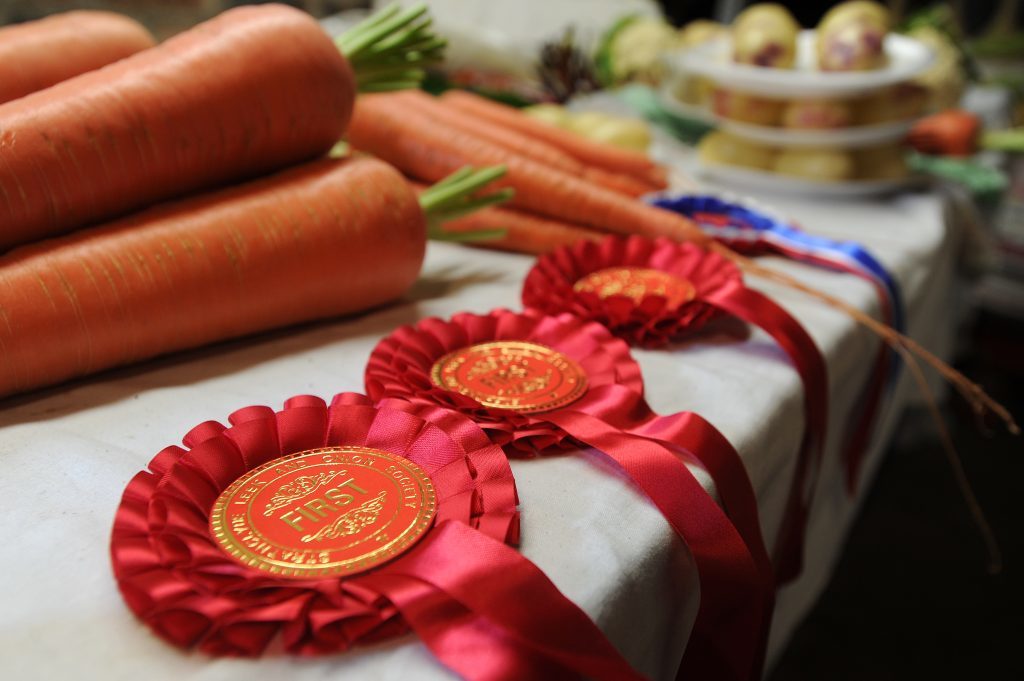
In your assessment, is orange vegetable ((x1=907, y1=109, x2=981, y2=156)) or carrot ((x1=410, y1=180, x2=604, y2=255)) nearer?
carrot ((x1=410, y1=180, x2=604, y2=255))

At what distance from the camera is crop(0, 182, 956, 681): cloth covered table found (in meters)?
0.32

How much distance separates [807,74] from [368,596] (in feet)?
3.23

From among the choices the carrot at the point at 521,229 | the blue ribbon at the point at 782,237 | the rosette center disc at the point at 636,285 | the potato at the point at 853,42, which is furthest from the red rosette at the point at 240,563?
the potato at the point at 853,42

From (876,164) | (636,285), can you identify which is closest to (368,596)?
(636,285)

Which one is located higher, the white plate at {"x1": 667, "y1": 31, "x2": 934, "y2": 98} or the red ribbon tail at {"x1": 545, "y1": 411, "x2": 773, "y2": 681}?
the white plate at {"x1": 667, "y1": 31, "x2": 934, "y2": 98}

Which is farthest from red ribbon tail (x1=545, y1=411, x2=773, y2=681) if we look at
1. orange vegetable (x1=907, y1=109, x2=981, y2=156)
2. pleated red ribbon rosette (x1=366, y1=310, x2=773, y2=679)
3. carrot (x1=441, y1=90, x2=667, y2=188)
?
orange vegetable (x1=907, y1=109, x2=981, y2=156)

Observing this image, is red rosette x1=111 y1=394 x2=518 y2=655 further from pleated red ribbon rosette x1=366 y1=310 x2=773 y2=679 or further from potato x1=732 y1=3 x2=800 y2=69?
potato x1=732 y1=3 x2=800 y2=69

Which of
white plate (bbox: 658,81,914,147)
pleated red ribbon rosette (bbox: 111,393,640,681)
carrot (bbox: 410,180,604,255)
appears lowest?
carrot (bbox: 410,180,604,255)

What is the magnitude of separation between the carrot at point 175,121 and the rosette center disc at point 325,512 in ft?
0.95

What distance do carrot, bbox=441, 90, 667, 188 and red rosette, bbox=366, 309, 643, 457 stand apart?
424mm

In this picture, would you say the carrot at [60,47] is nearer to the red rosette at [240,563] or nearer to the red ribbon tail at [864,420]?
the red rosette at [240,563]

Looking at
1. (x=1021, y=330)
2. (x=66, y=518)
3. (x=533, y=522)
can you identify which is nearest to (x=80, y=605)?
(x=66, y=518)

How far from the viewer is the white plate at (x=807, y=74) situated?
103cm

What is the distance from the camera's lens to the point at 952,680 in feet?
3.69
